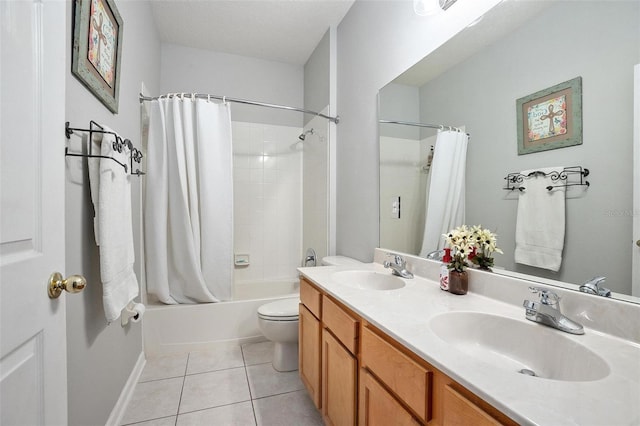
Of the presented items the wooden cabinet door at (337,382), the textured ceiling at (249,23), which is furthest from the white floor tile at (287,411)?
the textured ceiling at (249,23)

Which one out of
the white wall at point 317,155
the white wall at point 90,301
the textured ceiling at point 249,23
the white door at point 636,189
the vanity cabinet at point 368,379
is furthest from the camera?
the white wall at point 317,155

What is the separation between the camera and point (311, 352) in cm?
142

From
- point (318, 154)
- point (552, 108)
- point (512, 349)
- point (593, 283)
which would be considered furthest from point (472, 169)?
point (318, 154)

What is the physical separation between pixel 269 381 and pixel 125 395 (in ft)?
2.64

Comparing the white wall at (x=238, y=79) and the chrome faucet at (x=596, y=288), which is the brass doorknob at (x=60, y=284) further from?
the white wall at (x=238, y=79)

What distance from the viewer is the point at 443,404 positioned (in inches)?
24.3

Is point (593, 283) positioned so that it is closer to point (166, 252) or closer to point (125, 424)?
point (125, 424)

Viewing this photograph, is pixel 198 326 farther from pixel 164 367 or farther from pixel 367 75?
pixel 367 75

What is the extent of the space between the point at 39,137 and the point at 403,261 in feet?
4.80

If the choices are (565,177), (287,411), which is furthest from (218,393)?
(565,177)

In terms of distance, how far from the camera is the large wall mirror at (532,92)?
2.45ft

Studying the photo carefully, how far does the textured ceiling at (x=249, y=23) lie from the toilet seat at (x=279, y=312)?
2296 mm

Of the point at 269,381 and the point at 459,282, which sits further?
the point at 269,381

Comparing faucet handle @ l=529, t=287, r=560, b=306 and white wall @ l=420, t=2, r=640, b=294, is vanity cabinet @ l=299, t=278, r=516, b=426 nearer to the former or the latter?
faucet handle @ l=529, t=287, r=560, b=306
